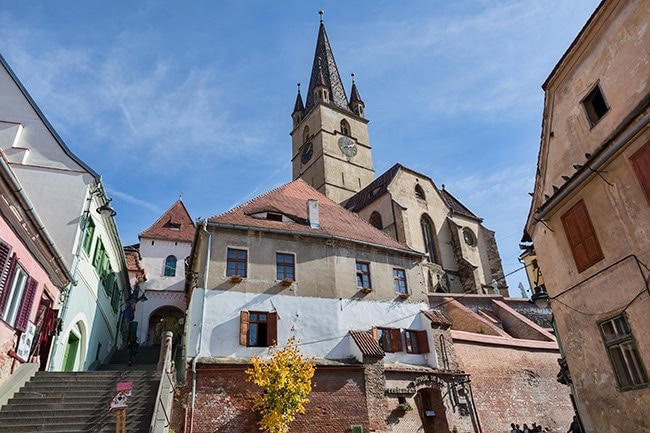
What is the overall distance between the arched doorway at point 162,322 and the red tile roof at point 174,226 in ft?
16.0

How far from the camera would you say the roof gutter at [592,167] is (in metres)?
9.17

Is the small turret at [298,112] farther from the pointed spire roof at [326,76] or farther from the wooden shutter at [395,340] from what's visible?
the wooden shutter at [395,340]

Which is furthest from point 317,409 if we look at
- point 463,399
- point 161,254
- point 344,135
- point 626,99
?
point 344,135

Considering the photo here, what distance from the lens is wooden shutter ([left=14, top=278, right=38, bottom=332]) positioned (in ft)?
36.2

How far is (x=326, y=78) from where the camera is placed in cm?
6341

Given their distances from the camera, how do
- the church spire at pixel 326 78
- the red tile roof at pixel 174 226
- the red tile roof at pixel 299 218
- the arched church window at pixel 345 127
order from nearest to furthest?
the red tile roof at pixel 299 218
the red tile roof at pixel 174 226
the arched church window at pixel 345 127
the church spire at pixel 326 78

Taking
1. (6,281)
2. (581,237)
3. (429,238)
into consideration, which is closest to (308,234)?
(581,237)

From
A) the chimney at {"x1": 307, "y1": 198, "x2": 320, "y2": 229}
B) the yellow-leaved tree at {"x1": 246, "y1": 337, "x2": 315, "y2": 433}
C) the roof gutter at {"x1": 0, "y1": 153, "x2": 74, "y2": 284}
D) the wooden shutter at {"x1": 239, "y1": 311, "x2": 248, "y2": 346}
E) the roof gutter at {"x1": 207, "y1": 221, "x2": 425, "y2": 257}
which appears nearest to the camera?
the roof gutter at {"x1": 0, "y1": 153, "x2": 74, "y2": 284}

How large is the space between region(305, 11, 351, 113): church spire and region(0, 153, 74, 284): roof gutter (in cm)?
4861

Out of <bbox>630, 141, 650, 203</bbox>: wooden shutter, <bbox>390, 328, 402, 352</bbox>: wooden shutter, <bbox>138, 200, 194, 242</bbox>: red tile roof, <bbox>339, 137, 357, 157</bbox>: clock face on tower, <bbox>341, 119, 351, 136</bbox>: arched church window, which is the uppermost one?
<bbox>341, 119, 351, 136</bbox>: arched church window

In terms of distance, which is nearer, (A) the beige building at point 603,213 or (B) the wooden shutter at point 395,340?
(A) the beige building at point 603,213

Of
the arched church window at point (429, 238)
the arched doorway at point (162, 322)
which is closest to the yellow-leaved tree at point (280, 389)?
the arched doorway at point (162, 322)

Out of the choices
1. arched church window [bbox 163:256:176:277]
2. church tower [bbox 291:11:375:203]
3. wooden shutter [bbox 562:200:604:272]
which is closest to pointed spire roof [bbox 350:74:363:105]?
church tower [bbox 291:11:375:203]

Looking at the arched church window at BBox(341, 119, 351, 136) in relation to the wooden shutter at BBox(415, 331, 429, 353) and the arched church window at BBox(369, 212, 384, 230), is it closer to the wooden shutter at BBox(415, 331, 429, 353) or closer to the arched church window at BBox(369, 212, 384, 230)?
the arched church window at BBox(369, 212, 384, 230)
